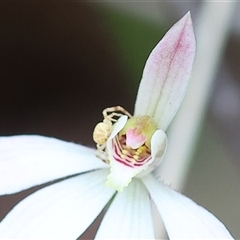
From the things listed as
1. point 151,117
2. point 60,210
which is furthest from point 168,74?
point 60,210

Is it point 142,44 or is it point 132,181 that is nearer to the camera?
point 132,181

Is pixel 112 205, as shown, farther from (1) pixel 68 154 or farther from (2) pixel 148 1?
(2) pixel 148 1

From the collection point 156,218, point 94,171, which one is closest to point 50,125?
point 156,218

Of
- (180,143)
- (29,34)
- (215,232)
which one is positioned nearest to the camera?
(215,232)

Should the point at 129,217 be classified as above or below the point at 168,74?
below

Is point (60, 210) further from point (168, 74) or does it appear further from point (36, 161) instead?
point (168, 74)
